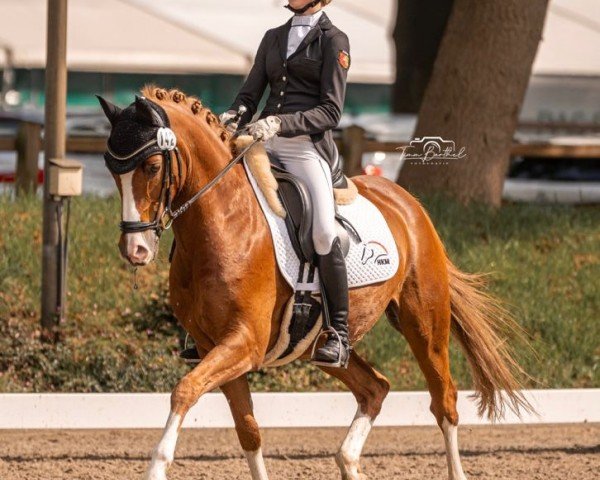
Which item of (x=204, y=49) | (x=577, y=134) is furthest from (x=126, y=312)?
(x=577, y=134)

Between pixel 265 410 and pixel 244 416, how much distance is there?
2.04 meters

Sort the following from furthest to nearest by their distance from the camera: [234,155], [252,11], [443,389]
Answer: [252,11]
[443,389]
[234,155]

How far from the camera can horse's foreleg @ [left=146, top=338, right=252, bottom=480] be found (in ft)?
19.3

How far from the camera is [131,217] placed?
20.0 feet

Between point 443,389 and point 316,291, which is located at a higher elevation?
point 316,291

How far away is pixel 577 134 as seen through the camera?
19953 millimetres

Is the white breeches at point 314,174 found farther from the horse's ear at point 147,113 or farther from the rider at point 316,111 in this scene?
the horse's ear at point 147,113

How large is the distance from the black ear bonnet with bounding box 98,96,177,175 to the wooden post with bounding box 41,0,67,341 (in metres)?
4.05

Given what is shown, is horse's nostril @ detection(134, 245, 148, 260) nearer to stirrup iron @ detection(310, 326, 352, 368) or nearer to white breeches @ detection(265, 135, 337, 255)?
white breeches @ detection(265, 135, 337, 255)

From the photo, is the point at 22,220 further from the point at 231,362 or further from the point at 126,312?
the point at 231,362

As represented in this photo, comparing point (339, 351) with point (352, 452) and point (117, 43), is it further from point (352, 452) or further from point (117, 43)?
point (117, 43)

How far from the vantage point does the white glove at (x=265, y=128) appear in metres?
6.56

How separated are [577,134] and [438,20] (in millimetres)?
4702

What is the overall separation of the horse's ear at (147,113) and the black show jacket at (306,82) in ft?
2.43
